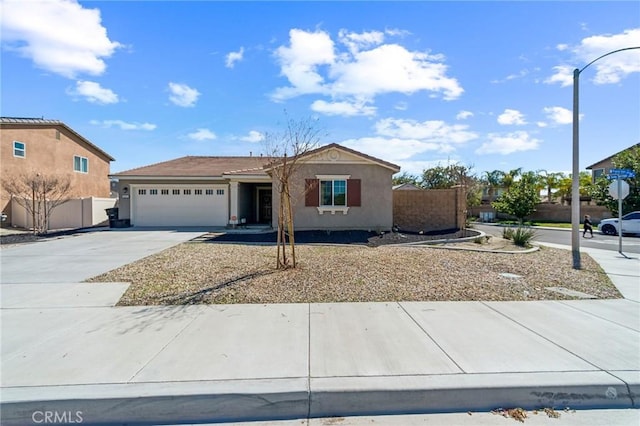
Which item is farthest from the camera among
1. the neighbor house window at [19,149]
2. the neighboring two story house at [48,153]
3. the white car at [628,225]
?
A: the neighbor house window at [19,149]

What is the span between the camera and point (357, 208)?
51.9ft

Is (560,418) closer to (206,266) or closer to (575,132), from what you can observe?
(206,266)

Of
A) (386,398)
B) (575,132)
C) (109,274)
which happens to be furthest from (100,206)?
(575,132)

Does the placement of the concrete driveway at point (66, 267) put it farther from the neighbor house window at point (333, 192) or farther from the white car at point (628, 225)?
the white car at point (628, 225)

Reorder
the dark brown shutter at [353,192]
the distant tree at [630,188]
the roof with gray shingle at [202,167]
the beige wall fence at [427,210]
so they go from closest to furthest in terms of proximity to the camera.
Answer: the dark brown shutter at [353,192]
the beige wall fence at [427,210]
the roof with gray shingle at [202,167]
the distant tree at [630,188]

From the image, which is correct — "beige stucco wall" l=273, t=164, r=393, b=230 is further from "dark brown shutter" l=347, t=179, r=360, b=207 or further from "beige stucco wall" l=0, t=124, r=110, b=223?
"beige stucco wall" l=0, t=124, r=110, b=223

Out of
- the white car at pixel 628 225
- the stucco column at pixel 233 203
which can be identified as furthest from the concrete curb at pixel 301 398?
the white car at pixel 628 225

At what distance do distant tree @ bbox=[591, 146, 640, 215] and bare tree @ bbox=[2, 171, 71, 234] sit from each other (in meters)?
36.4

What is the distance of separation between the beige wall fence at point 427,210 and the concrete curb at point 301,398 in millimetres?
13779

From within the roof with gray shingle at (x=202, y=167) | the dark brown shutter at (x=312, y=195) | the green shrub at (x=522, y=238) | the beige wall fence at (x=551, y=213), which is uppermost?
the roof with gray shingle at (x=202, y=167)

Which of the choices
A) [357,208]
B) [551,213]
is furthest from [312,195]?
[551,213]

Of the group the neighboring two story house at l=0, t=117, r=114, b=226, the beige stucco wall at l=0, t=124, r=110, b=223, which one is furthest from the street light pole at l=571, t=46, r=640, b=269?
the beige stucco wall at l=0, t=124, r=110, b=223

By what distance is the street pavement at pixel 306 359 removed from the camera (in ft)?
10.1

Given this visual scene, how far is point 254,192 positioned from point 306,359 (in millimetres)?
18754
